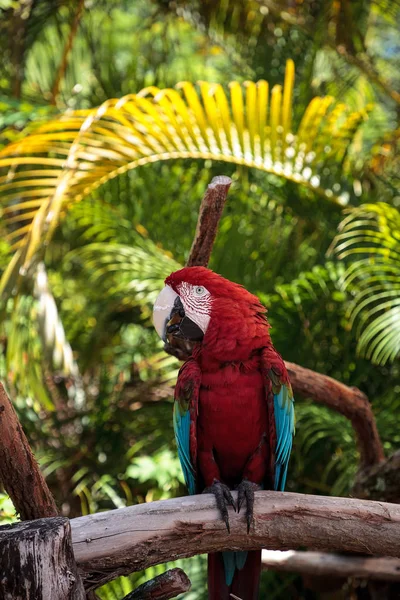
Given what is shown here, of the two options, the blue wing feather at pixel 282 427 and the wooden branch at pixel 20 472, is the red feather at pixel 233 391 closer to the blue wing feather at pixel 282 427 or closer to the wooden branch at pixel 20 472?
the blue wing feather at pixel 282 427

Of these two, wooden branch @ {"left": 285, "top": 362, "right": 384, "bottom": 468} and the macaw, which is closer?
the macaw

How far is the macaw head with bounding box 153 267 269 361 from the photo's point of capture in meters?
1.49

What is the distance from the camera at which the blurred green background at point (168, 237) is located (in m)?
2.38

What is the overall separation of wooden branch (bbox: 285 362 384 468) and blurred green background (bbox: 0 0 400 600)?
10.9 inches

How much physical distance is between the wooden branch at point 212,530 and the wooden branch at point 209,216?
65 cm

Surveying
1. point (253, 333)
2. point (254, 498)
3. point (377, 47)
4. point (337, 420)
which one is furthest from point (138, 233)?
point (377, 47)

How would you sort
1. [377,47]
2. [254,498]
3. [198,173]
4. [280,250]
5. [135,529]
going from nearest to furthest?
[135,529]
[254,498]
[280,250]
[198,173]
[377,47]

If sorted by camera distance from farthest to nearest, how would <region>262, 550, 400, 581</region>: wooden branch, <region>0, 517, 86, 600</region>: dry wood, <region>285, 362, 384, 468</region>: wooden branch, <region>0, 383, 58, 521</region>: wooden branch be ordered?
<region>262, 550, 400, 581</region>: wooden branch < <region>285, 362, 384, 468</region>: wooden branch < <region>0, 383, 58, 521</region>: wooden branch < <region>0, 517, 86, 600</region>: dry wood

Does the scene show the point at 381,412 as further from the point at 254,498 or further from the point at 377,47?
the point at 377,47

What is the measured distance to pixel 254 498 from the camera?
1378 mm

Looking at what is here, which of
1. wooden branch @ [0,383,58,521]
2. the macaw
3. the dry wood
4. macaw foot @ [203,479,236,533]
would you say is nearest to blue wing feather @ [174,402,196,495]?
the macaw

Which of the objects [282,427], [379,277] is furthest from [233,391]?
[379,277]

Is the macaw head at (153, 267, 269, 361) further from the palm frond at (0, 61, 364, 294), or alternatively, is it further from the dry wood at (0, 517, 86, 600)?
the palm frond at (0, 61, 364, 294)

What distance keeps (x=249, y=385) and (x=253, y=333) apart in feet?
0.37
